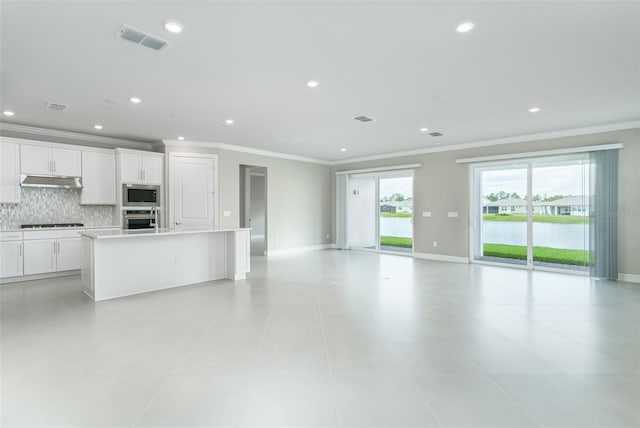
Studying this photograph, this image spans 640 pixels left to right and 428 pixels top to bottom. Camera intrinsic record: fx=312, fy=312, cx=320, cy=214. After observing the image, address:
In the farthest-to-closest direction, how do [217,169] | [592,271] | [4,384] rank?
[217,169], [592,271], [4,384]

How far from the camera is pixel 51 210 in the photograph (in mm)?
5961

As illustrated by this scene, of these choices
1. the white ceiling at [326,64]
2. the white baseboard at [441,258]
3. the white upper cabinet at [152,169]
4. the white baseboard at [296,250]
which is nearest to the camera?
the white ceiling at [326,64]

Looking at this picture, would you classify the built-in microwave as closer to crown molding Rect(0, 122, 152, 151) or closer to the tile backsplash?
the tile backsplash

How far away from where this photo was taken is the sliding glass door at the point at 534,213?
598 centimetres

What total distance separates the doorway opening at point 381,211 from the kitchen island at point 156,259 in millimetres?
4747

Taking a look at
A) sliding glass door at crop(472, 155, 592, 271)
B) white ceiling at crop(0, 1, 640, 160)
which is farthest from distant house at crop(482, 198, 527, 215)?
white ceiling at crop(0, 1, 640, 160)

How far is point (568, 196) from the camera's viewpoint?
6066 millimetres

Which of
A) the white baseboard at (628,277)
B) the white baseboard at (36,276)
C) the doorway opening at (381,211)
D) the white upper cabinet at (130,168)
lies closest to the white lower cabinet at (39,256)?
the white baseboard at (36,276)

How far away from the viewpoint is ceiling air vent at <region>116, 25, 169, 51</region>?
8.62ft

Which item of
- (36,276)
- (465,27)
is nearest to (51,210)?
(36,276)

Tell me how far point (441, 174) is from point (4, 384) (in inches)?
310

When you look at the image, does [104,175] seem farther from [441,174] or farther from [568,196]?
[568,196]

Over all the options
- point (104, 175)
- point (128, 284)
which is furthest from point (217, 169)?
point (128, 284)

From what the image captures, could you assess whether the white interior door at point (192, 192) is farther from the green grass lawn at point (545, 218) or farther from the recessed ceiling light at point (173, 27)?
the green grass lawn at point (545, 218)
